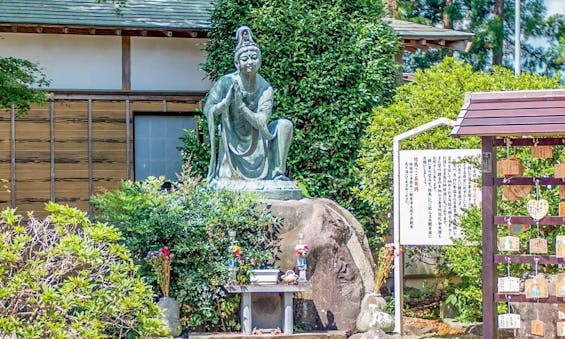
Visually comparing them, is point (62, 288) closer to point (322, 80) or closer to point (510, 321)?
point (510, 321)

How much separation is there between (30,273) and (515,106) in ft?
13.3

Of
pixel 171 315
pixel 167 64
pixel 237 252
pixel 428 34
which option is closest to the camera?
pixel 171 315

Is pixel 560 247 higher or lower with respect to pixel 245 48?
lower

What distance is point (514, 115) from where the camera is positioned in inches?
332

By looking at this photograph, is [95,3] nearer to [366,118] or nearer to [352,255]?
[366,118]

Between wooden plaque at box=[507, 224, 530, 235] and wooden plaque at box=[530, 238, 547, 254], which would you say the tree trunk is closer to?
wooden plaque at box=[507, 224, 530, 235]

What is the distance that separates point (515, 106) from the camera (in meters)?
8.52

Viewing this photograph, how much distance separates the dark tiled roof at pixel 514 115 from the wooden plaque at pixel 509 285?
1.17 metres

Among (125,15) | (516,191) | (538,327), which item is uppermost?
(125,15)

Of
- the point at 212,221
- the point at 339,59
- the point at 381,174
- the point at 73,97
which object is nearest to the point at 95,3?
the point at 73,97

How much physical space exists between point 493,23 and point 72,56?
11.7 m

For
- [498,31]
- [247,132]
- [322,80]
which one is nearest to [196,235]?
[247,132]

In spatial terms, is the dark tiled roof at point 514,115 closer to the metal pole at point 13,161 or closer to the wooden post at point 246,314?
the wooden post at point 246,314

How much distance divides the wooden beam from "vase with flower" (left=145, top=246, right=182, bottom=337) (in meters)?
6.07
